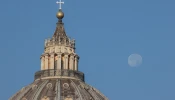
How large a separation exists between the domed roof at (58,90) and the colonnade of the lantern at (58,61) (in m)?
1.56

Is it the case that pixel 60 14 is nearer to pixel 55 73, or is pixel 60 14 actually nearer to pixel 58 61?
pixel 58 61

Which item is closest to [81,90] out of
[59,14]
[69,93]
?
[69,93]

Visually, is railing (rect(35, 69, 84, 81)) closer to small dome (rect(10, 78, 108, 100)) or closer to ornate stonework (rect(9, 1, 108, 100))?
ornate stonework (rect(9, 1, 108, 100))

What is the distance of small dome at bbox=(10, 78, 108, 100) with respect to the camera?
173m

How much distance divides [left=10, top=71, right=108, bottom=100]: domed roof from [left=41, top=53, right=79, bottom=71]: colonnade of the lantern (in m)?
1.56

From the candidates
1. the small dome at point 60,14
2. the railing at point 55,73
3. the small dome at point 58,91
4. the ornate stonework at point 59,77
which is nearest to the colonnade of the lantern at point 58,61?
the ornate stonework at point 59,77

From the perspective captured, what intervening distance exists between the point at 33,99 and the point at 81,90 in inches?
364

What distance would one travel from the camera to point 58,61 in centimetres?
17912

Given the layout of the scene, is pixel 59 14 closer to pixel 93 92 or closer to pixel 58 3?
pixel 58 3

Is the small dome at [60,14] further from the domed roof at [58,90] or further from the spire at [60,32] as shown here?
the domed roof at [58,90]

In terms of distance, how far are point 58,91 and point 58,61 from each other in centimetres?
792

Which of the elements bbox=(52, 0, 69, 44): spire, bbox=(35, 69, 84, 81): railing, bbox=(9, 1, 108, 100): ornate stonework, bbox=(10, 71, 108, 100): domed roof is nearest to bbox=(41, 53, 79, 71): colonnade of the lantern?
bbox=(9, 1, 108, 100): ornate stonework

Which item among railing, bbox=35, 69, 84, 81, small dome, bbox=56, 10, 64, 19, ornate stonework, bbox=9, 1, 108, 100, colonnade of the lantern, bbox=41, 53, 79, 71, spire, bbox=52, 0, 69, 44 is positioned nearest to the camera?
ornate stonework, bbox=9, 1, 108, 100

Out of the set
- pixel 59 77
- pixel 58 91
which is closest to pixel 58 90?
pixel 58 91
